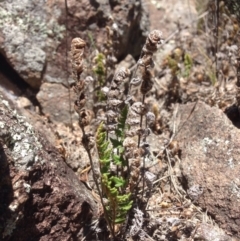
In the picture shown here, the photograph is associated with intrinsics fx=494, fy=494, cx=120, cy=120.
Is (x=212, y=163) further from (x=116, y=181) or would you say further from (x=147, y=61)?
(x=147, y=61)

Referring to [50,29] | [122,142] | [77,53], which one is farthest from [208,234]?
[50,29]

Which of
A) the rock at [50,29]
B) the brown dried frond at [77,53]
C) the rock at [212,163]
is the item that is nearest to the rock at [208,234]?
the rock at [212,163]

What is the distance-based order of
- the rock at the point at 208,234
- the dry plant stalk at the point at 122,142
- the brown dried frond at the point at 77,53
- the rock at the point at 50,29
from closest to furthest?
the brown dried frond at the point at 77,53, the dry plant stalk at the point at 122,142, the rock at the point at 208,234, the rock at the point at 50,29

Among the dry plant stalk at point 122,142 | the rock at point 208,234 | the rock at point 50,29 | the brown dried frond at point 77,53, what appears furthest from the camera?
the rock at point 50,29

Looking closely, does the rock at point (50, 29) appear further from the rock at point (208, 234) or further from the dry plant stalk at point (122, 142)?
the rock at point (208, 234)

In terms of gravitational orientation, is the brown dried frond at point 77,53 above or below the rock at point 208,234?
above
